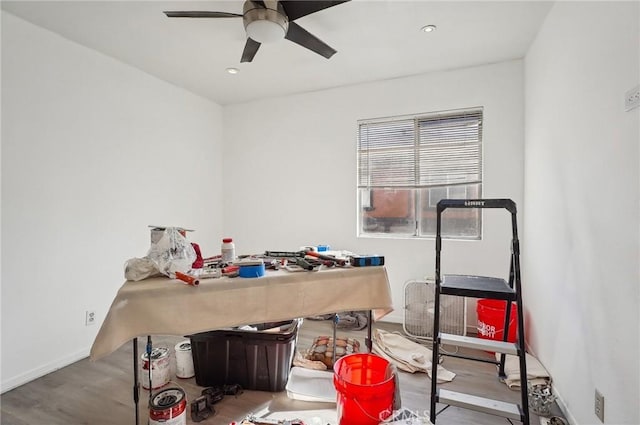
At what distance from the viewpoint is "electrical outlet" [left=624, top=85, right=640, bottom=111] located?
3.92 feet

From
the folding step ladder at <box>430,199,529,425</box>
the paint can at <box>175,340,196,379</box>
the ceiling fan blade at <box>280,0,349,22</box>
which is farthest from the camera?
the paint can at <box>175,340,196,379</box>

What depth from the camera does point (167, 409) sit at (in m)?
1.54

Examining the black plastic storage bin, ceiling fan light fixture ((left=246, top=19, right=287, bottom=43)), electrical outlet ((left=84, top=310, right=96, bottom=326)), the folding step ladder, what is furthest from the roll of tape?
electrical outlet ((left=84, top=310, right=96, bottom=326))

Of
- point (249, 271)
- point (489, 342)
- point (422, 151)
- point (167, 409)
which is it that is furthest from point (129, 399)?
point (422, 151)

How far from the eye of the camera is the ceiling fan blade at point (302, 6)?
1.73 m

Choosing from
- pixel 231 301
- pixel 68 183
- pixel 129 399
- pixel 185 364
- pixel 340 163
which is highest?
pixel 340 163

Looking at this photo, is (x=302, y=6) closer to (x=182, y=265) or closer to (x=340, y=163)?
(x=182, y=265)

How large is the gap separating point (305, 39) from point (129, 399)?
8.92 ft

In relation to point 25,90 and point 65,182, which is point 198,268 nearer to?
point 65,182

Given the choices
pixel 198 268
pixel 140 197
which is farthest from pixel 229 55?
pixel 198 268

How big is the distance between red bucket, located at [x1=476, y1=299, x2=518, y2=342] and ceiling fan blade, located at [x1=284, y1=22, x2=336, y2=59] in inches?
98.5

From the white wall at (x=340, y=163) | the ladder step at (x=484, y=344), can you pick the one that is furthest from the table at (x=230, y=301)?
the white wall at (x=340, y=163)

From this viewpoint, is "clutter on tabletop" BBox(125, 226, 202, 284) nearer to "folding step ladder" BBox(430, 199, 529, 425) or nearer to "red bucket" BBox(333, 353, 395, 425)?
"red bucket" BBox(333, 353, 395, 425)

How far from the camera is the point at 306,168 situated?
3852mm
